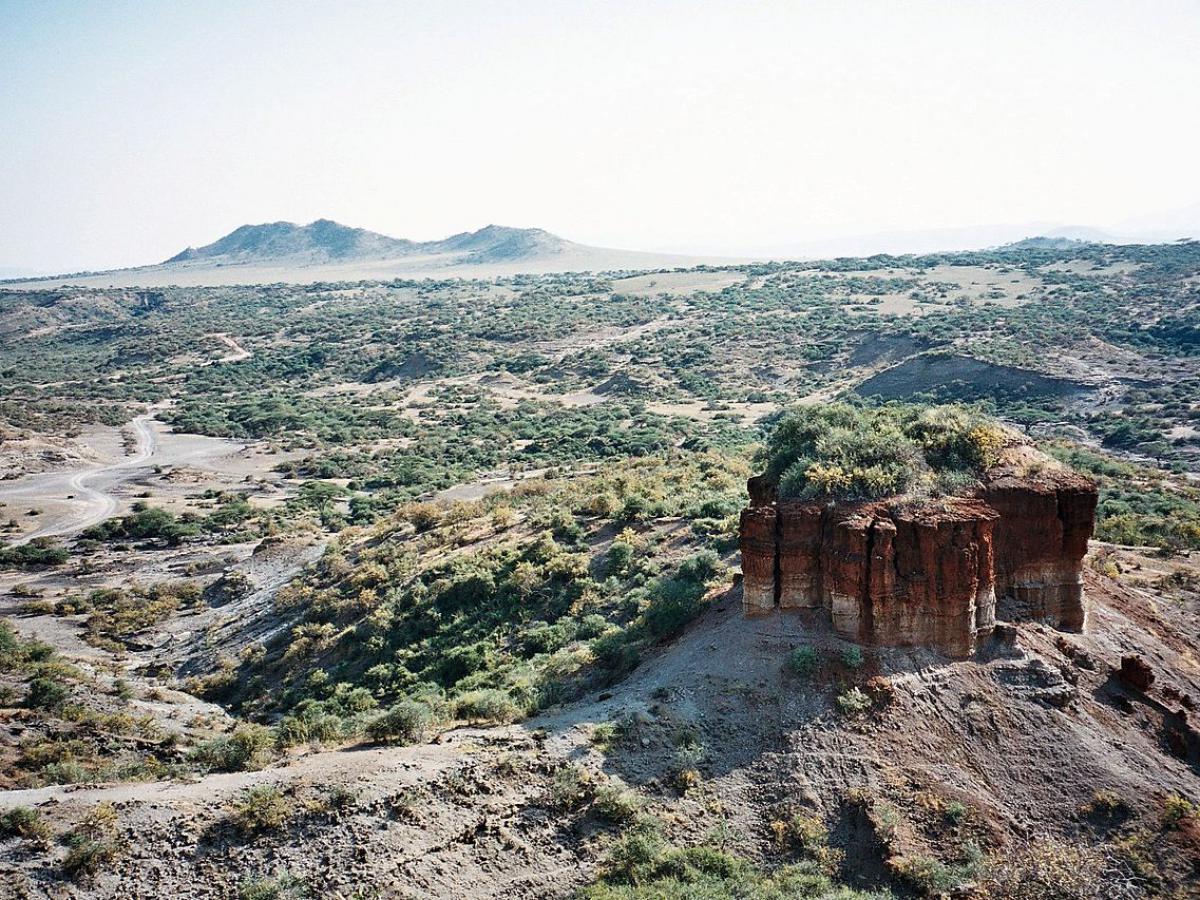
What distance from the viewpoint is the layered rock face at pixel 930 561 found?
528 inches

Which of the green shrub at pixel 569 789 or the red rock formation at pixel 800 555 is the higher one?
the red rock formation at pixel 800 555

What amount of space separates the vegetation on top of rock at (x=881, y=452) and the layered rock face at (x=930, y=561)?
1.42 feet

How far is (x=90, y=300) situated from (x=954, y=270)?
149 metres

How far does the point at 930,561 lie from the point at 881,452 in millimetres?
2263

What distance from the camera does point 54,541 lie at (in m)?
39.2

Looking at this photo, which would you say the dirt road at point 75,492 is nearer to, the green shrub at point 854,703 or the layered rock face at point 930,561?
the layered rock face at point 930,561

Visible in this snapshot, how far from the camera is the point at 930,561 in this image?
1340 cm

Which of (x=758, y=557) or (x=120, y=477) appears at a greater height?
(x=758, y=557)

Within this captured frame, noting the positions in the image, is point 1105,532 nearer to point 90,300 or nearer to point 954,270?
point 954,270

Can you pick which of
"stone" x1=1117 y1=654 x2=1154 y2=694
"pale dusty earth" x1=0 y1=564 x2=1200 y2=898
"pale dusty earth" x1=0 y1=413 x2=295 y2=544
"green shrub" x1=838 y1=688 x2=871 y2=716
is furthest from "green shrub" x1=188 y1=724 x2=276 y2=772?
"pale dusty earth" x1=0 y1=413 x2=295 y2=544

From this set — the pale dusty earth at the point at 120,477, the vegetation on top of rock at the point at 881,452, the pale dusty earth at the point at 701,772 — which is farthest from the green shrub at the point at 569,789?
the pale dusty earth at the point at 120,477

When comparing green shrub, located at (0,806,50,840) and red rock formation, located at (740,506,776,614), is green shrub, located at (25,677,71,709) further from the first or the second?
red rock formation, located at (740,506,776,614)

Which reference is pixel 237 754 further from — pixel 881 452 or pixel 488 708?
pixel 881 452

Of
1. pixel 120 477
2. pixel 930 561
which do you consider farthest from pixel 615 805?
pixel 120 477
